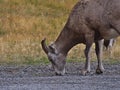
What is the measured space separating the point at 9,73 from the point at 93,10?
2.99 m

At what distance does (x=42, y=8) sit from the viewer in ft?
139

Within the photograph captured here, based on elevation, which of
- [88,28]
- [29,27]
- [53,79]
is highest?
[29,27]

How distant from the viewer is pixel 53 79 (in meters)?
15.5

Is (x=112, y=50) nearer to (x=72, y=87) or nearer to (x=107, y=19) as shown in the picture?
(x=107, y=19)

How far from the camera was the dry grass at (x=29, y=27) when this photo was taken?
906 inches

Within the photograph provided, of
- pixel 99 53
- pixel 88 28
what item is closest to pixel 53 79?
pixel 88 28

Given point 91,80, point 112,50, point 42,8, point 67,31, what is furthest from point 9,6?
point 91,80

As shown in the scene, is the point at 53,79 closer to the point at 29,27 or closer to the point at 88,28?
the point at 88,28

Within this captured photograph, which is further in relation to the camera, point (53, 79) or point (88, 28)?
point (88, 28)

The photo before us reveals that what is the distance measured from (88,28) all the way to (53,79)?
244 centimetres

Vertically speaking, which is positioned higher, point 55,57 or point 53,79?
point 55,57

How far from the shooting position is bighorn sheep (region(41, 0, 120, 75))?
55.5ft

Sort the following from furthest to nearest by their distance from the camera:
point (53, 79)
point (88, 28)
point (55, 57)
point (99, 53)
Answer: point (99, 53) → point (55, 57) → point (88, 28) → point (53, 79)

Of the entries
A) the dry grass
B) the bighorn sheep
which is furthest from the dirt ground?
the dry grass
